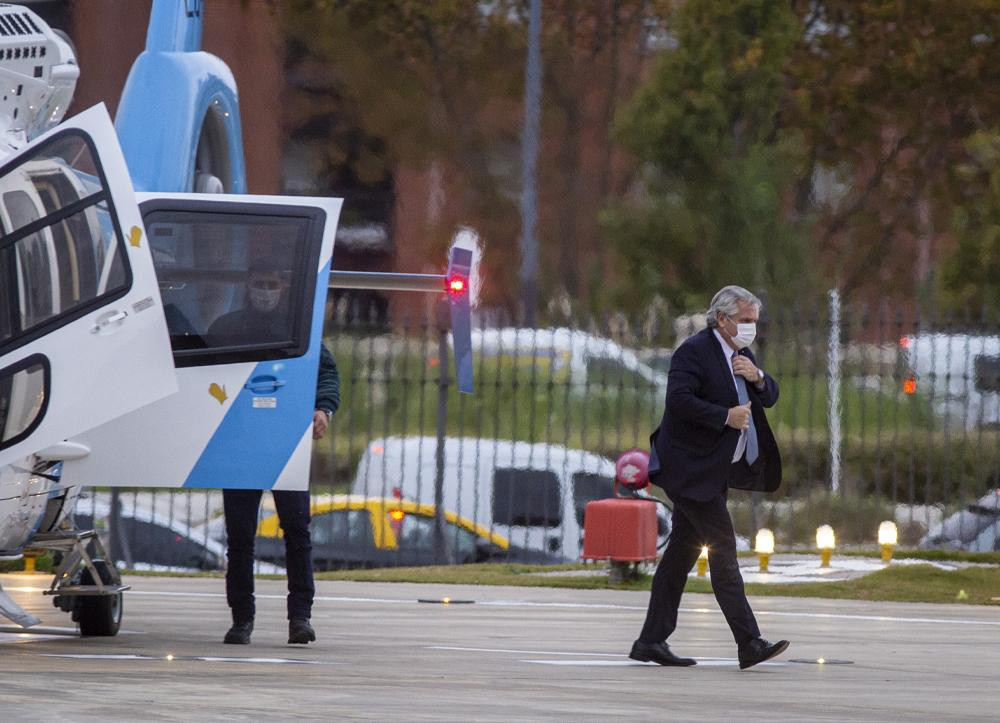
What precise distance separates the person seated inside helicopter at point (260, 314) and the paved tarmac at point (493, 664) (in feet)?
4.49

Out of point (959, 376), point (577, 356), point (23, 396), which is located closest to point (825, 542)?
point (959, 376)

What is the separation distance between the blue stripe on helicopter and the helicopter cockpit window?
1.05m

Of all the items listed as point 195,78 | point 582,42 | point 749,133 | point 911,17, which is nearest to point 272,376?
point 195,78

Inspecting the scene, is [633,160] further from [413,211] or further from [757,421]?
[757,421]

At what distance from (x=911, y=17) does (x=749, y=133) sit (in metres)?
2.76

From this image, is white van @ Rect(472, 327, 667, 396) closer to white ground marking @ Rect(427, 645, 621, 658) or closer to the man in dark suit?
white ground marking @ Rect(427, 645, 621, 658)

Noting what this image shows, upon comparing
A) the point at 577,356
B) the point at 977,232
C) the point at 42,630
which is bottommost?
the point at 42,630

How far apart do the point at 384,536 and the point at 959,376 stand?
15.5 ft

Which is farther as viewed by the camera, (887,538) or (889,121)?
(889,121)

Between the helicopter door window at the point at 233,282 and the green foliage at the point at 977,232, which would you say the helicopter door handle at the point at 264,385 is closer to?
the helicopter door window at the point at 233,282

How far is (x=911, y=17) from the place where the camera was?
2538 centimetres

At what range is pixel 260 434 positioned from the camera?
9492 millimetres

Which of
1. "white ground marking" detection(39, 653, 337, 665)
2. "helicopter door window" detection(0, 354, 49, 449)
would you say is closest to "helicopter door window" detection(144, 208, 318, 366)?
"helicopter door window" detection(0, 354, 49, 449)

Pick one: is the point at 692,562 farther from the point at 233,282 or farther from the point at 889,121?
the point at 889,121
